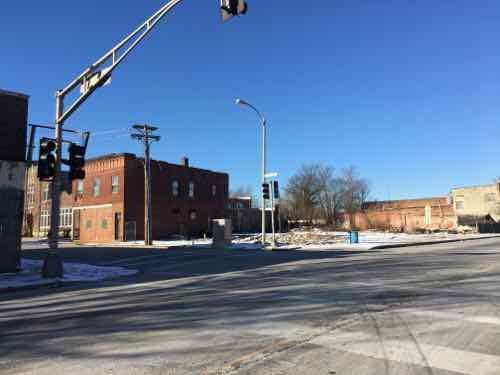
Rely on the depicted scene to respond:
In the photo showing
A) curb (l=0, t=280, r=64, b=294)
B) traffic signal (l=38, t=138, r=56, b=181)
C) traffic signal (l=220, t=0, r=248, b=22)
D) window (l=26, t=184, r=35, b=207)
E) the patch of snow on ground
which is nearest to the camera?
traffic signal (l=220, t=0, r=248, b=22)

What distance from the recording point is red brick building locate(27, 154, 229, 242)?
43281mm

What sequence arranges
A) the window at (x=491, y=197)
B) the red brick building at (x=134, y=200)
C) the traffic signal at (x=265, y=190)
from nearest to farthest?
the traffic signal at (x=265, y=190), the red brick building at (x=134, y=200), the window at (x=491, y=197)

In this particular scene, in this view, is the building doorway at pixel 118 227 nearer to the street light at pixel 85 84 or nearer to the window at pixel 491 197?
the street light at pixel 85 84

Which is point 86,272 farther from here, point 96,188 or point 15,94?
point 96,188

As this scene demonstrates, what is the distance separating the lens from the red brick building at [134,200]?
43.3m

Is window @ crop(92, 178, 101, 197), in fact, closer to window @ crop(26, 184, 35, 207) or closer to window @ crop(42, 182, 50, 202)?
window @ crop(42, 182, 50, 202)

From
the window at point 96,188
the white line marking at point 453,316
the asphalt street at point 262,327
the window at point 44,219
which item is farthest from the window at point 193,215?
the white line marking at point 453,316

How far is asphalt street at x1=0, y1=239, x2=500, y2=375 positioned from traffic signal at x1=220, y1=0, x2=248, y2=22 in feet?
19.9

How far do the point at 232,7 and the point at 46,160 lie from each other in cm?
819

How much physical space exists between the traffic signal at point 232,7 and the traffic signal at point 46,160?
25.4 feet

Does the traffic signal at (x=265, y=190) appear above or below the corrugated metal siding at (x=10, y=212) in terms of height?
above

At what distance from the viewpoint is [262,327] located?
675 centimetres

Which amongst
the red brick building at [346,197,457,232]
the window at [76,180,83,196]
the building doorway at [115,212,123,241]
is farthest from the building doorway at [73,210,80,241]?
the red brick building at [346,197,457,232]

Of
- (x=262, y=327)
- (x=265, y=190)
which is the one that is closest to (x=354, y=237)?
(x=265, y=190)
